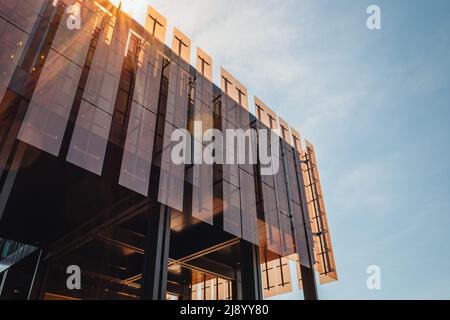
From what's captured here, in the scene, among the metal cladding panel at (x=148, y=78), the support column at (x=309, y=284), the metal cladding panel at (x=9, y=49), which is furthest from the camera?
the support column at (x=309, y=284)

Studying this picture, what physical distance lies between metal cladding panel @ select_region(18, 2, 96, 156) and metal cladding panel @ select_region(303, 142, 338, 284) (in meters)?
18.2

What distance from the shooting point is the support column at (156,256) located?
1277 cm

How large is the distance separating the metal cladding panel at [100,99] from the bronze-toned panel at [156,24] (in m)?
1.31

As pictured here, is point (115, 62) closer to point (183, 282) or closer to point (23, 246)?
point (23, 246)

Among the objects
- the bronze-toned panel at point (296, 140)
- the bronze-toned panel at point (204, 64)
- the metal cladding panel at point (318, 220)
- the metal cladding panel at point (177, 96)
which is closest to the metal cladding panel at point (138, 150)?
the metal cladding panel at point (177, 96)

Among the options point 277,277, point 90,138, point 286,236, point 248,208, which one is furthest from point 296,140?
point 90,138

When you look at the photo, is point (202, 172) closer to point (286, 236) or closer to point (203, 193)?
point (203, 193)

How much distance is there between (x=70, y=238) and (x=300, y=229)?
550 inches

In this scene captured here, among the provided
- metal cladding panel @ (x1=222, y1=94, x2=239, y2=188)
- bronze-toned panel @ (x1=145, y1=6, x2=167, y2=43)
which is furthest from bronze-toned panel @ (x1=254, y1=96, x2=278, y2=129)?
bronze-toned panel @ (x1=145, y1=6, x2=167, y2=43)

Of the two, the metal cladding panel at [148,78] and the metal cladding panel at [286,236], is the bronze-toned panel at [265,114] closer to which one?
the metal cladding panel at [286,236]

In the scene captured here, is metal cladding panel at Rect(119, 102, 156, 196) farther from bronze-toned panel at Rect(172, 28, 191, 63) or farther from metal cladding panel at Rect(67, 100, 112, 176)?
bronze-toned panel at Rect(172, 28, 191, 63)

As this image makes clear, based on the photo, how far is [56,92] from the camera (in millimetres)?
12469

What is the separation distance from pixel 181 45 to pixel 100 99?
7144 mm
